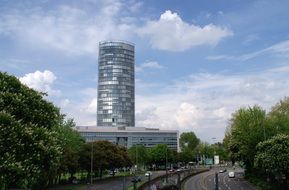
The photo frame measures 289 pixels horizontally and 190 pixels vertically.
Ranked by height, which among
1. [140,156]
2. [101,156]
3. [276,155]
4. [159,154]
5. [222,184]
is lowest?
[222,184]

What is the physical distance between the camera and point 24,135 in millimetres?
29391

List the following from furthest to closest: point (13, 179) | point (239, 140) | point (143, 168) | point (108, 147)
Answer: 1. point (143, 168)
2. point (108, 147)
3. point (239, 140)
4. point (13, 179)

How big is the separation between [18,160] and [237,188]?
62148mm

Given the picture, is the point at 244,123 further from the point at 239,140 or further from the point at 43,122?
the point at 43,122

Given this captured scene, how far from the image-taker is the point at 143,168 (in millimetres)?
194625

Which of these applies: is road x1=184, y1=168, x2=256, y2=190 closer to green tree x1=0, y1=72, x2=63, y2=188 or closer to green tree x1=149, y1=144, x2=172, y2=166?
green tree x1=0, y1=72, x2=63, y2=188

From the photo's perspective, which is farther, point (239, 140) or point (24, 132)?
point (239, 140)

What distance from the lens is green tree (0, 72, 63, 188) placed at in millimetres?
28078

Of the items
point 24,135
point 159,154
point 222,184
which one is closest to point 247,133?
point 222,184

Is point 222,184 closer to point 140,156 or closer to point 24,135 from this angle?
point 24,135

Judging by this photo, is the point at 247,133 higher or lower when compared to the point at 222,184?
higher

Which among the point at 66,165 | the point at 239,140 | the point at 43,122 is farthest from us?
the point at 239,140

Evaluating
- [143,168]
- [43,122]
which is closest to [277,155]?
[43,122]

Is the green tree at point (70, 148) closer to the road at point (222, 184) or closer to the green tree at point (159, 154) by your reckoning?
the road at point (222, 184)
